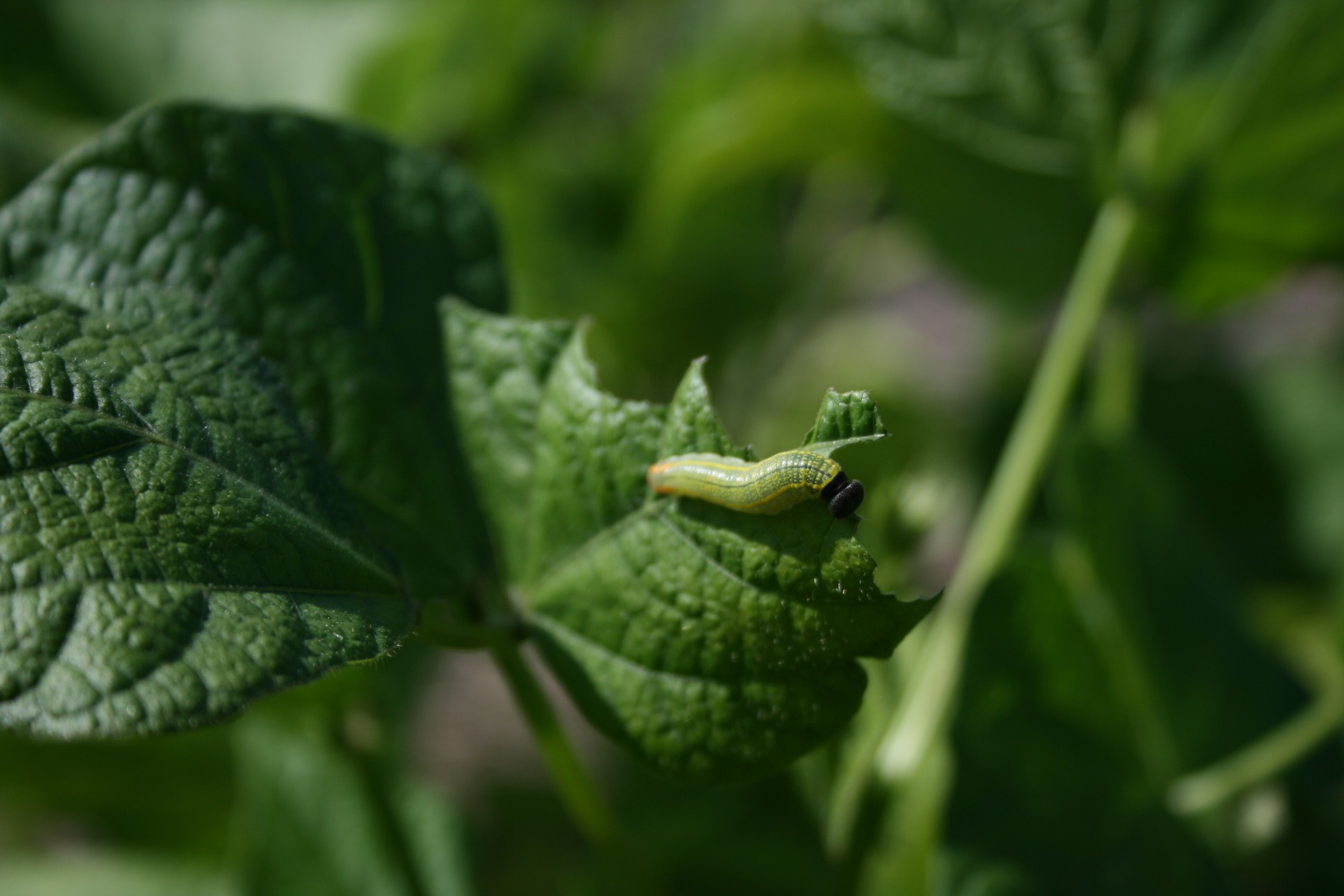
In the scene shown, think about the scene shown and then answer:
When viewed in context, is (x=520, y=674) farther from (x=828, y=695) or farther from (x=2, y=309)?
(x=2, y=309)

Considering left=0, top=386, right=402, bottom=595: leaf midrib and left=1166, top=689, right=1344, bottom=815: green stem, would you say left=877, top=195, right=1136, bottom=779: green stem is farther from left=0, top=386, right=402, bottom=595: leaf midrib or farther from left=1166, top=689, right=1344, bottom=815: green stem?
left=0, top=386, right=402, bottom=595: leaf midrib

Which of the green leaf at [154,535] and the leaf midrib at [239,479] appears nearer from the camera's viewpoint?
the green leaf at [154,535]

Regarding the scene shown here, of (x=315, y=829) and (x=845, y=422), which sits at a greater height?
(x=845, y=422)

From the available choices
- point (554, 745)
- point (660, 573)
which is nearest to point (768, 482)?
point (660, 573)

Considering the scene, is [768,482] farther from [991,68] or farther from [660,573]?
[991,68]

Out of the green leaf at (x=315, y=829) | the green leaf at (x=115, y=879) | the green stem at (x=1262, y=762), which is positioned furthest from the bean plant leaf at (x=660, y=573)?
the green leaf at (x=115, y=879)

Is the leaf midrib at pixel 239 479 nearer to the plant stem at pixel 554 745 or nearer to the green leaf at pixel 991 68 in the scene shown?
the plant stem at pixel 554 745
